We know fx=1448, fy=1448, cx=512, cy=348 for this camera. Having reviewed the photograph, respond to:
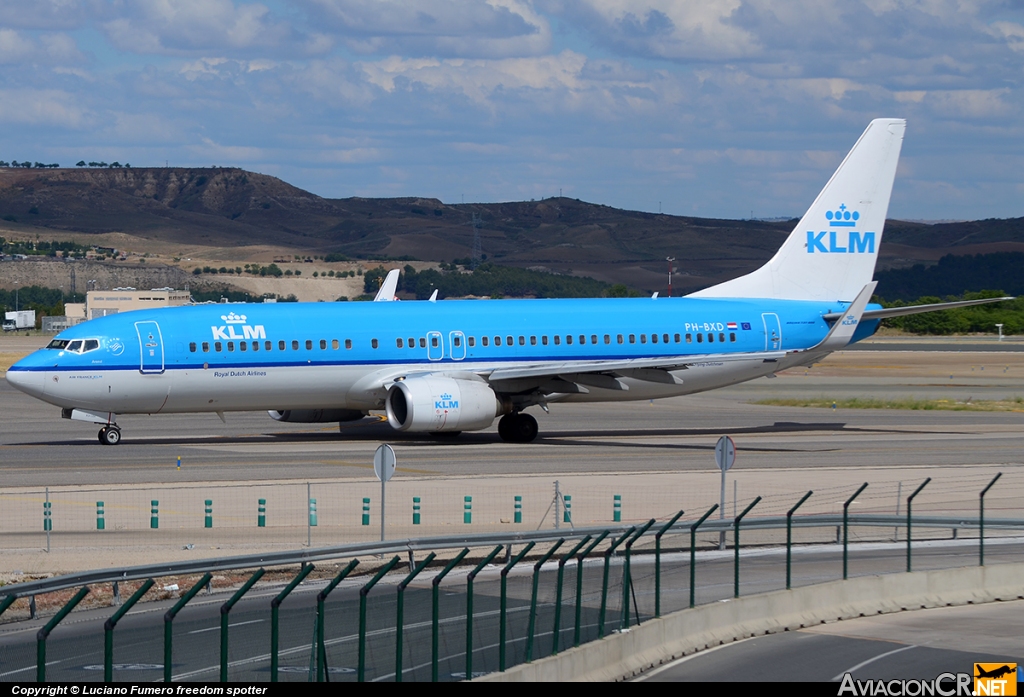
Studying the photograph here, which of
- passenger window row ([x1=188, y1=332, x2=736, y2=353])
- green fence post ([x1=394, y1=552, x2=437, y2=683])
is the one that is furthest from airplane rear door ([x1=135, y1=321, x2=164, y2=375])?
green fence post ([x1=394, y1=552, x2=437, y2=683])

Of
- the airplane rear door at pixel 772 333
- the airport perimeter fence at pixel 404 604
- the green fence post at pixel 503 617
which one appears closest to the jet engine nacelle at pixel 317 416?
the airplane rear door at pixel 772 333

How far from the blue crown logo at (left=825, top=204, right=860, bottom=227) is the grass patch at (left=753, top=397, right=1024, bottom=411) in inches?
471

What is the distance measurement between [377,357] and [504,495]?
1267 cm

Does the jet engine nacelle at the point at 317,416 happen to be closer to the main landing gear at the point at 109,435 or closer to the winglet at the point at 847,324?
the main landing gear at the point at 109,435

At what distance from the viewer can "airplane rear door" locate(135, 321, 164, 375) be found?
144 feet

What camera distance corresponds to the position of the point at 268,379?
4528 cm

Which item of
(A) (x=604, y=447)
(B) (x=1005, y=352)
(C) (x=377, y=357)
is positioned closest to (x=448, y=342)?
(C) (x=377, y=357)

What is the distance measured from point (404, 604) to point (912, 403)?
52384 mm

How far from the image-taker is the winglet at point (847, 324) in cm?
5097

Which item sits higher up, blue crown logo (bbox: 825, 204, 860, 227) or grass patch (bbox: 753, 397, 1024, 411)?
blue crown logo (bbox: 825, 204, 860, 227)

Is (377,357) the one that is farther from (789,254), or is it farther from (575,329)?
(789,254)

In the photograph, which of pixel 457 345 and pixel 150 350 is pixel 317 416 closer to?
pixel 457 345

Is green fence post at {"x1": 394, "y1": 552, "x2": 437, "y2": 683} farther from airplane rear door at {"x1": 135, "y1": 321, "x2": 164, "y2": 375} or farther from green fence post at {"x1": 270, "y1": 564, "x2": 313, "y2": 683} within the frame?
airplane rear door at {"x1": 135, "y1": 321, "x2": 164, "y2": 375}

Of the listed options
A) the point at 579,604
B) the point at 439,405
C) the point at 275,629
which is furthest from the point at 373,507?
the point at 275,629
